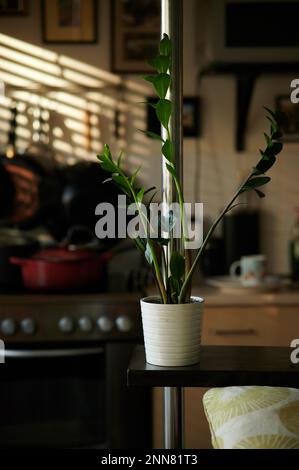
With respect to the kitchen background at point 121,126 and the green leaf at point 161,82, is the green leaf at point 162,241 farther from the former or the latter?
the kitchen background at point 121,126

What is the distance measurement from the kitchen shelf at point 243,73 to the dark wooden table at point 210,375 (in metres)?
1.71

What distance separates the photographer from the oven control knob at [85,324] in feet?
7.41

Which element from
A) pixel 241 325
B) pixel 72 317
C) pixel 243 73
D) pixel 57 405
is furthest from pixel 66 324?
pixel 243 73

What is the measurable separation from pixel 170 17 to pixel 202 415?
1.64 m

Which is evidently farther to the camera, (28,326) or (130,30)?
(130,30)

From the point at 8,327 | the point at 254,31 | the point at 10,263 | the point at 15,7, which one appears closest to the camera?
the point at 8,327

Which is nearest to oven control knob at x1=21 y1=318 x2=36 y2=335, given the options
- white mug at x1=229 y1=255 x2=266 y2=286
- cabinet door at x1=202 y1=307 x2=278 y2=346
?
cabinet door at x1=202 y1=307 x2=278 y2=346

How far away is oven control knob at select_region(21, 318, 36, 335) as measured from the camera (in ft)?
7.39

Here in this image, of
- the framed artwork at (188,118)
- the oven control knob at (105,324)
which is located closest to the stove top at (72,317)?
the oven control knob at (105,324)

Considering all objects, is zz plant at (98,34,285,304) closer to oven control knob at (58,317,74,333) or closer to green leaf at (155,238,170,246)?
green leaf at (155,238,170,246)

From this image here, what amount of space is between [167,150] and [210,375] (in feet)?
1.13

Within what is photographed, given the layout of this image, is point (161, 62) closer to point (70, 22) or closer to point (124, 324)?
point (124, 324)

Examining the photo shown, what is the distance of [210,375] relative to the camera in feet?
3.25
